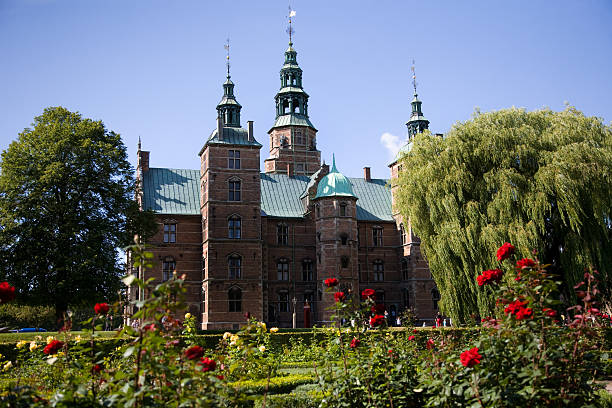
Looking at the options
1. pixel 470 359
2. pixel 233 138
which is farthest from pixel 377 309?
pixel 233 138

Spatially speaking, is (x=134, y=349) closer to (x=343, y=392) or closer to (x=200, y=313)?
(x=343, y=392)

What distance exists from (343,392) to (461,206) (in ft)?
47.1

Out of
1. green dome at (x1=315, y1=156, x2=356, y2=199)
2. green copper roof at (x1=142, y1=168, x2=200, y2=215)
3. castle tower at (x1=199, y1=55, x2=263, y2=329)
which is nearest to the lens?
castle tower at (x1=199, y1=55, x2=263, y2=329)

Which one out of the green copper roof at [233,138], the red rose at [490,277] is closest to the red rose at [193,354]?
the red rose at [490,277]

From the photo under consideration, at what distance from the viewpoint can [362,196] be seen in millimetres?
49906

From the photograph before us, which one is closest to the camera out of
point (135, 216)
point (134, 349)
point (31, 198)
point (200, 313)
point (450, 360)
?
point (134, 349)

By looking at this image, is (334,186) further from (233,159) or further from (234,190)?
(233,159)

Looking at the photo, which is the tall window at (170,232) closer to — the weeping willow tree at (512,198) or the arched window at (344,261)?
the arched window at (344,261)

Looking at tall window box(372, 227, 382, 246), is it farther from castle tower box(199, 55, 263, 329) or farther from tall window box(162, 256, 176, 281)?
tall window box(162, 256, 176, 281)

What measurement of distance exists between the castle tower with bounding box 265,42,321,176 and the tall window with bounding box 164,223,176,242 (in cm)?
1435

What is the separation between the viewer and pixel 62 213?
29.2 meters

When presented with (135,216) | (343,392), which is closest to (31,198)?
(135,216)

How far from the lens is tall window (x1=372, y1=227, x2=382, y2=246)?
155ft

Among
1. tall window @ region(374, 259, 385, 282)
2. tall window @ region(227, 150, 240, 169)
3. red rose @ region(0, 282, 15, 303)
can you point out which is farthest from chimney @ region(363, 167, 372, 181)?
red rose @ region(0, 282, 15, 303)
